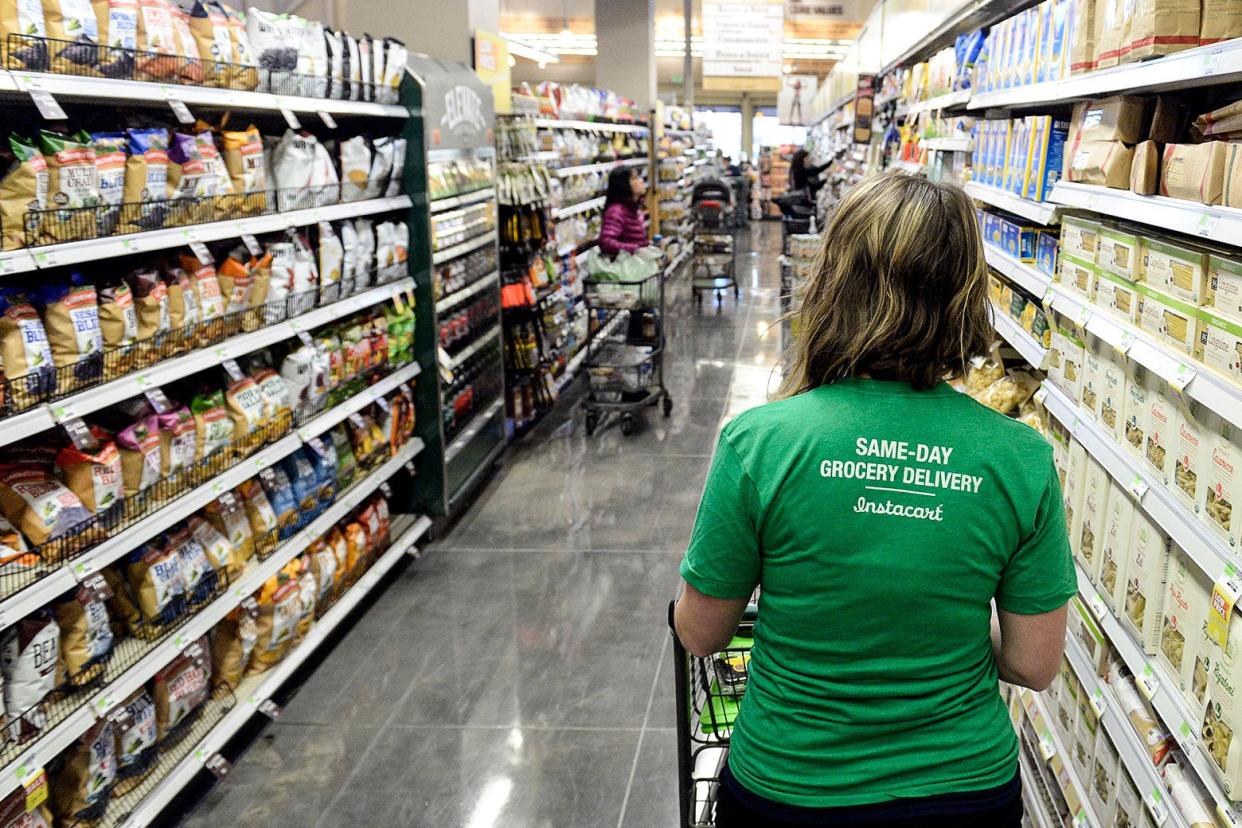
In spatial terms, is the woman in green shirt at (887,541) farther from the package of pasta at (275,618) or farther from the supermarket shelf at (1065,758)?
the package of pasta at (275,618)

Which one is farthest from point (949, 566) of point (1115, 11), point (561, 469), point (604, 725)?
point (561, 469)

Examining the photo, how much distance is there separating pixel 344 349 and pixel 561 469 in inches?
93.5

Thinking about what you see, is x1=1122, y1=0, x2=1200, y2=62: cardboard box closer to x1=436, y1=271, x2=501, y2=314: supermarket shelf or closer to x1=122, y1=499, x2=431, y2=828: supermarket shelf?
x1=122, y1=499, x2=431, y2=828: supermarket shelf

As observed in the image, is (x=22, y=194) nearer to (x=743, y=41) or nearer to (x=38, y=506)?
(x=38, y=506)

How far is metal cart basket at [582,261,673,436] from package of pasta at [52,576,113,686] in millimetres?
4465

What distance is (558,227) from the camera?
843 centimetres

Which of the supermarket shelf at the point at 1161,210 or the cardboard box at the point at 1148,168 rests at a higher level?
the cardboard box at the point at 1148,168

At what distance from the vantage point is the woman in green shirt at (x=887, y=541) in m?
1.44

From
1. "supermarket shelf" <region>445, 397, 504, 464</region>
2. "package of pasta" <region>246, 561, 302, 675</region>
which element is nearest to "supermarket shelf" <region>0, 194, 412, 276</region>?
"package of pasta" <region>246, 561, 302, 675</region>

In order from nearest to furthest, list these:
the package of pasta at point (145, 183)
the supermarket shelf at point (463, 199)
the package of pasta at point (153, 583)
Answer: the package of pasta at point (145, 183) → the package of pasta at point (153, 583) → the supermarket shelf at point (463, 199)

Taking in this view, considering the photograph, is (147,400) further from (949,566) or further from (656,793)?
(949,566)

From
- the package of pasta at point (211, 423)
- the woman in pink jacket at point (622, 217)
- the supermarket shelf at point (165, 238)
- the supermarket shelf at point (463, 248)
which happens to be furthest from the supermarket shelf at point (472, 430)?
the package of pasta at point (211, 423)

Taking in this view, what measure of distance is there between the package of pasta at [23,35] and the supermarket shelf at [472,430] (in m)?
3.00

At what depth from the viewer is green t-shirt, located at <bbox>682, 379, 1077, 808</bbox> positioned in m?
1.43
